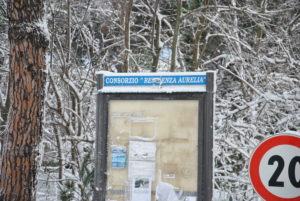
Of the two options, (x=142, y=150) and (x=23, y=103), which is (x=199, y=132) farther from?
(x=23, y=103)

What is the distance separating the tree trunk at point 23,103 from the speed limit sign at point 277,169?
2.46 m

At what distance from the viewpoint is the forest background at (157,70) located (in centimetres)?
797

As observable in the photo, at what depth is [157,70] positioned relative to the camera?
32.7 ft

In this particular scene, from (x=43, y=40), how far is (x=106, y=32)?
6.46m

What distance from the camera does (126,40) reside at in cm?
877

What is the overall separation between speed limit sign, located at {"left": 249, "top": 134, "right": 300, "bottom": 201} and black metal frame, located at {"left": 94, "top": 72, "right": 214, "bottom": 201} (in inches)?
21.5

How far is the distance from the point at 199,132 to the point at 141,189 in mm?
781

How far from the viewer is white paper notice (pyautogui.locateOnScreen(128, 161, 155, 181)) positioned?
4.17 metres

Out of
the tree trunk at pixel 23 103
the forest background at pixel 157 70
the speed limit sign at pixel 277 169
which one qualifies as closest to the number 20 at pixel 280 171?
the speed limit sign at pixel 277 169

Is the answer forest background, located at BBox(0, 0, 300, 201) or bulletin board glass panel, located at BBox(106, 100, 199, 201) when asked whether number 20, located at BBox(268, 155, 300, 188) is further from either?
forest background, located at BBox(0, 0, 300, 201)

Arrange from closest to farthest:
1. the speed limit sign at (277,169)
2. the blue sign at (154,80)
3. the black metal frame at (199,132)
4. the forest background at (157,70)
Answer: the speed limit sign at (277,169) → the black metal frame at (199,132) → the blue sign at (154,80) → the forest background at (157,70)

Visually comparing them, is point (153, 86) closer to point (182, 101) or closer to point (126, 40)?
point (182, 101)

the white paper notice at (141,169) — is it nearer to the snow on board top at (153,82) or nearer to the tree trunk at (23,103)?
the snow on board top at (153,82)

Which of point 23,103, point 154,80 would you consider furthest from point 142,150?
point 23,103
